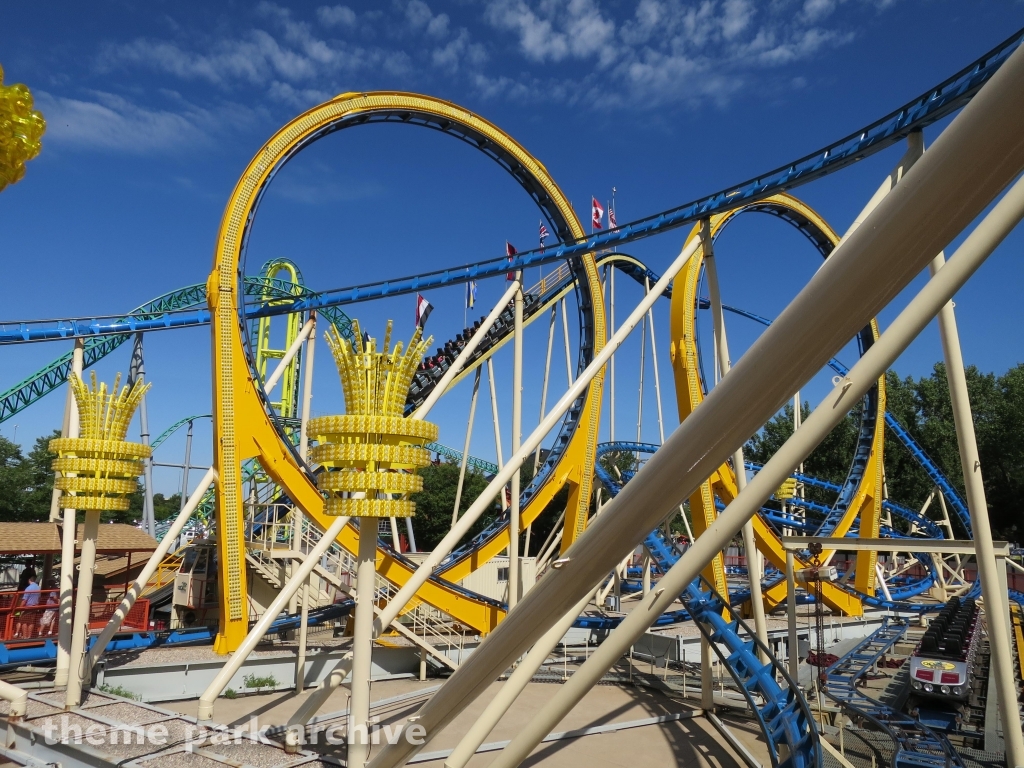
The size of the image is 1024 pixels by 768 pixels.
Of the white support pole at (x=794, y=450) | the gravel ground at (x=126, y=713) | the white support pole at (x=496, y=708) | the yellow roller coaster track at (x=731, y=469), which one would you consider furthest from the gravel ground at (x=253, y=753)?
the yellow roller coaster track at (x=731, y=469)

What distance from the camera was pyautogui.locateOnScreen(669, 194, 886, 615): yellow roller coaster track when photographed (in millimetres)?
10500

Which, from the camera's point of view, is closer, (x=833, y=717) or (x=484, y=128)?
(x=833, y=717)

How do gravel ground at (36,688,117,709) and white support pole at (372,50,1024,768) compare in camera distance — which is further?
gravel ground at (36,688,117,709)

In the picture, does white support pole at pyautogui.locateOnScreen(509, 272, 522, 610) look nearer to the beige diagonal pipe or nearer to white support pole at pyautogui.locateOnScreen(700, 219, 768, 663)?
the beige diagonal pipe

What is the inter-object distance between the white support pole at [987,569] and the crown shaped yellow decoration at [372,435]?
3.63 metres

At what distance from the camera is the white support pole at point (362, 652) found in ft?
16.1

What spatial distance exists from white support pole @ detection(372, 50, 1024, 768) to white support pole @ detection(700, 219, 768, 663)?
4.71 metres

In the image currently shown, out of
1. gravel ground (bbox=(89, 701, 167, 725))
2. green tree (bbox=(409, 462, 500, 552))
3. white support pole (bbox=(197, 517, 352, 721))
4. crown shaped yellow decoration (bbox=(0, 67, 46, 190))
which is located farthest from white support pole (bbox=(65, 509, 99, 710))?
green tree (bbox=(409, 462, 500, 552))

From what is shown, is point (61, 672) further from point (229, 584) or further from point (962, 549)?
point (962, 549)

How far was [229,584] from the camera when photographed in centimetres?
953

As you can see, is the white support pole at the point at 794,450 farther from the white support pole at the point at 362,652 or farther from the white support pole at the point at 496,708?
the white support pole at the point at 362,652

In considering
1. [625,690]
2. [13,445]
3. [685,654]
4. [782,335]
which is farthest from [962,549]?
[13,445]

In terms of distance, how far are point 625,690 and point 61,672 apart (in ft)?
24.1

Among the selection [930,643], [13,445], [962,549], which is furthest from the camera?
[13,445]
